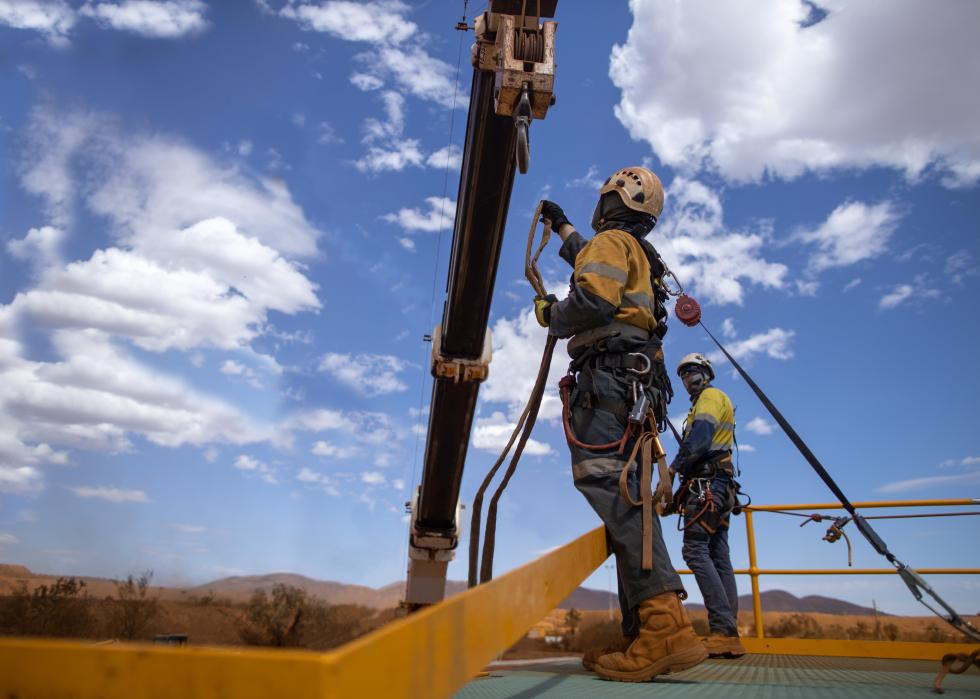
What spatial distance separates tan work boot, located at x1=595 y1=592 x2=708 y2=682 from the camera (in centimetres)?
248

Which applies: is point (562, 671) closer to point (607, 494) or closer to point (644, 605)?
point (644, 605)

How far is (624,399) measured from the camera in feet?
9.17

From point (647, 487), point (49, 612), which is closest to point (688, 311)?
point (647, 487)

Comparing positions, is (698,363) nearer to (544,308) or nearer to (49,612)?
(544,308)

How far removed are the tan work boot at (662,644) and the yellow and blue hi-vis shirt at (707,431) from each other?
233cm

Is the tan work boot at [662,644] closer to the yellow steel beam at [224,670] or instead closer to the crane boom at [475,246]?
the yellow steel beam at [224,670]

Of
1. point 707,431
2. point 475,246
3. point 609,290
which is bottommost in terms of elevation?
point 707,431

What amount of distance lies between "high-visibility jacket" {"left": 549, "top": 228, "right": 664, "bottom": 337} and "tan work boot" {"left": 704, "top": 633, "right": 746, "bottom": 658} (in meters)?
2.58

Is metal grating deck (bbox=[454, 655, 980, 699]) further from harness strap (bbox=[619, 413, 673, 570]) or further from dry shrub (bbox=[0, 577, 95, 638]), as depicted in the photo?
dry shrub (bbox=[0, 577, 95, 638])

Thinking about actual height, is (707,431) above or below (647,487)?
above

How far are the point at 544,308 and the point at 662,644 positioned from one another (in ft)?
4.88

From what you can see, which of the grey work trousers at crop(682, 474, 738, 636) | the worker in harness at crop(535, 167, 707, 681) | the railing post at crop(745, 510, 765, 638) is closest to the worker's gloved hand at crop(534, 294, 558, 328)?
the worker in harness at crop(535, 167, 707, 681)

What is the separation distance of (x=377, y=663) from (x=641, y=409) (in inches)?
80.1

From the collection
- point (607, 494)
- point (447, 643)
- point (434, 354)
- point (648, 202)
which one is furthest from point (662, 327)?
point (434, 354)
